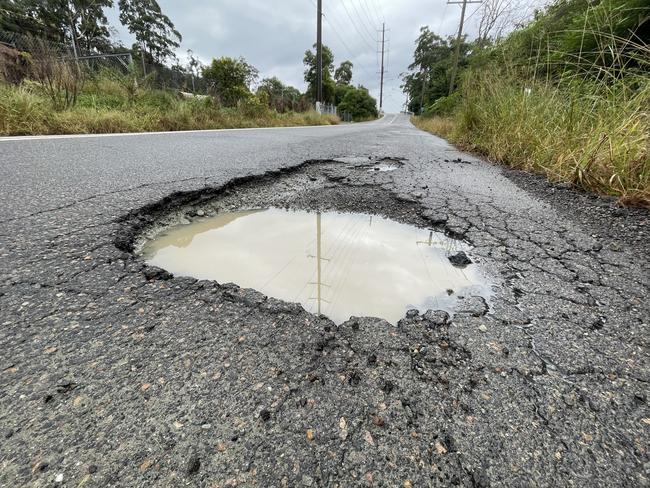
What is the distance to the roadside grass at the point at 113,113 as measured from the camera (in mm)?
4879

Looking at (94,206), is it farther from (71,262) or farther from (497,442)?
(497,442)

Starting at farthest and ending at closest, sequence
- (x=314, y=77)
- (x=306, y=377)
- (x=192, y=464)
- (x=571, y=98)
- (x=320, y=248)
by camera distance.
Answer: (x=314, y=77)
(x=571, y=98)
(x=320, y=248)
(x=306, y=377)
(x=192, y=464)

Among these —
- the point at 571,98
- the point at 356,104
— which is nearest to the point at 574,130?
the point at 571,98

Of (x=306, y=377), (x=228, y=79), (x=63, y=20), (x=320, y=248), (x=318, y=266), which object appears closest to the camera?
(x=306, y=377)

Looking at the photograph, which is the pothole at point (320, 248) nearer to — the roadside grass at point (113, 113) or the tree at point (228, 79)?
the roadside grass at point (113, 113)

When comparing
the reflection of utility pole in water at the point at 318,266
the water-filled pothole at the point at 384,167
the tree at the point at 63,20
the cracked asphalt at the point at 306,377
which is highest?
the tree at the point at 63,20

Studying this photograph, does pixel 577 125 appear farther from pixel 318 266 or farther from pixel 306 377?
pixel 306 377

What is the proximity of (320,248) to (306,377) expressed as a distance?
3.08 feet

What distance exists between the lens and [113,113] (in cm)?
638

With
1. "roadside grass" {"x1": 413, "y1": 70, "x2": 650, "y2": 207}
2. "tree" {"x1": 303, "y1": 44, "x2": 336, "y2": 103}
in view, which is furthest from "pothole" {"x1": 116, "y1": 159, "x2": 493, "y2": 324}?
"tree" {"x1": 303, "y1": 44, "x2": 336, "y2": 103}

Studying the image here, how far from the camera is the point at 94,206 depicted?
176 centimetres

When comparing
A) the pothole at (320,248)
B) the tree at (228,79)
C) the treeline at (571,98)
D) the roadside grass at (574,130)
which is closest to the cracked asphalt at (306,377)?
the pothole at (320,248)

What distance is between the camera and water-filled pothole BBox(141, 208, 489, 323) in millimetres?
1192

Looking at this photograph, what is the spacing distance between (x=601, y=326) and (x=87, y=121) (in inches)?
289
